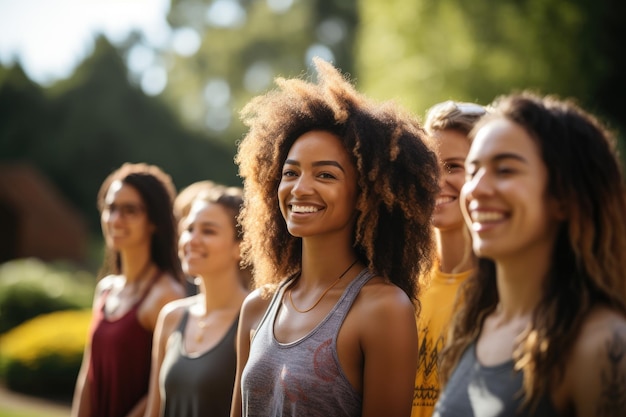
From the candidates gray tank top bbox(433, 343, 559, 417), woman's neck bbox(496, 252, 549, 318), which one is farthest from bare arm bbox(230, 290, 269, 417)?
woman's neck bbox(496, 252, 549, 318)

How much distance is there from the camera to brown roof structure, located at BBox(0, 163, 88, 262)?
3303 centimetres

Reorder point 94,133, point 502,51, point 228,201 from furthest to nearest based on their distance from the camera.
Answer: point 94,133 < point 502,51 < point 228,201

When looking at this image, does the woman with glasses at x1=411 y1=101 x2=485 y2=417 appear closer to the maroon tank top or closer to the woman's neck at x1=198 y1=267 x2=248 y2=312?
the woman's neck at x1=198 y1=267 x2=248 y2=312

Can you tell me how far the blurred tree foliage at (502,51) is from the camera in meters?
17.7

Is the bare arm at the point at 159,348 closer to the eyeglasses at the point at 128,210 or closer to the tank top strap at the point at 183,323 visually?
the tank top strap at the point at 183,323

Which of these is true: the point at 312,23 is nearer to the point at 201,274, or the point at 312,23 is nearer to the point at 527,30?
the point at 527,30

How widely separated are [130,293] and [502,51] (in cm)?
1423

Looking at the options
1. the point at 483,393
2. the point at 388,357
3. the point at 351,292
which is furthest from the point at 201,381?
the point at 483,393

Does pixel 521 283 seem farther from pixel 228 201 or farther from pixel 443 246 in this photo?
pixel 228 201

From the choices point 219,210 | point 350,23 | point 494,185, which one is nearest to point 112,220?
point 219,210

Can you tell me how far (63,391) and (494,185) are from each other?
470 inches

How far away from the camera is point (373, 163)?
339 cm

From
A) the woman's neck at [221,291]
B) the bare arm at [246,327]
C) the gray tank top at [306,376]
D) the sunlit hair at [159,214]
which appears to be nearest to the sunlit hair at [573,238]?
the gray tank top at [306,376]

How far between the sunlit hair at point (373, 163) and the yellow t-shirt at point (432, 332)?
25 centimetres
